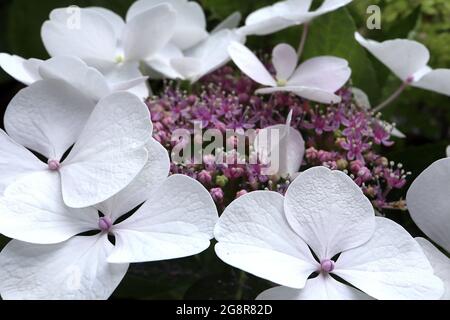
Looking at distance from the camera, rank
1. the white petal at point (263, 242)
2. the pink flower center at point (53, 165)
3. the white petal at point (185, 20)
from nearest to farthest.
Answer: the white petal at point (263, 242) → the pink flower center at point (53, 165) → the white petal at point (185, 20)

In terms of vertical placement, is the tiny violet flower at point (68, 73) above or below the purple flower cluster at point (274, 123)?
above

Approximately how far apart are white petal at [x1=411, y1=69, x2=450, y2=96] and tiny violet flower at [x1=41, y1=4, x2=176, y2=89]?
297mm

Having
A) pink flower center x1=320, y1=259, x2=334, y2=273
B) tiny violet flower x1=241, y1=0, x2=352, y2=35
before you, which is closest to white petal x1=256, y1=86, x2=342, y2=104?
tiny violet flower x1=241, y1=0, x2=352, y2=35

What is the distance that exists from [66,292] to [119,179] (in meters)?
0.11

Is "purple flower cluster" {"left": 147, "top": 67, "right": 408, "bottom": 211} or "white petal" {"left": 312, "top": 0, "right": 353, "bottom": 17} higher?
"white petal" {"left": 312, "top": 0, "right": 353, "bottom": 17}

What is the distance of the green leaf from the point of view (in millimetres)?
812

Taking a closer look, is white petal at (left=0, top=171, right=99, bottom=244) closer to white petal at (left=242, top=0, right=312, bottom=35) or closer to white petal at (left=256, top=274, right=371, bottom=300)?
white petal at (left=256, top=274, right=371, bottom=300)

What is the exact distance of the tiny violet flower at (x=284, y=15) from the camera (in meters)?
0.75

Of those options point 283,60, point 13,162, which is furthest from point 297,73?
point 13,162

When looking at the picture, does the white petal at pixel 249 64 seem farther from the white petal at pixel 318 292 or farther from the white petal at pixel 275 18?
the white petal at pixel 318 292

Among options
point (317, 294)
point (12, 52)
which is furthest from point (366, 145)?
point (12, 52)

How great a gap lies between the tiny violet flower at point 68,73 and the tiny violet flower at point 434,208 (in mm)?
308

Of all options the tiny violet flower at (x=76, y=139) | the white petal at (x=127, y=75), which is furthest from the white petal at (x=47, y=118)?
the white petal at (x=127, y=75)

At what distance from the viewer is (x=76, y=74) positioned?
660 mm
